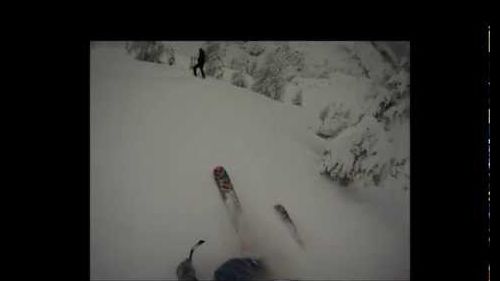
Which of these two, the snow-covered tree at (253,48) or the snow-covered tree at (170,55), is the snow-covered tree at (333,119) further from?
the snow-covered tree at (170,55)

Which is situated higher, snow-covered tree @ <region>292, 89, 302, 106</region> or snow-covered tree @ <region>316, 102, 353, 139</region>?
snow-covered tree @ <region>292, 89, 302, 106</region>

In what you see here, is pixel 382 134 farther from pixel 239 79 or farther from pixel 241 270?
pixel 241 270

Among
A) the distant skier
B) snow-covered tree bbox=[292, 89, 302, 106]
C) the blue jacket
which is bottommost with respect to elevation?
the blue jacket

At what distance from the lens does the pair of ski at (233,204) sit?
234cm

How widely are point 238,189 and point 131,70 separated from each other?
2.36 feet

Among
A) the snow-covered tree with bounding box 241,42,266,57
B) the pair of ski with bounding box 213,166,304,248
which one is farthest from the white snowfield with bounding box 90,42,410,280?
the snow-covered tree with bounding box 241,42,266,57

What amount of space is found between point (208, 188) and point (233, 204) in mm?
133

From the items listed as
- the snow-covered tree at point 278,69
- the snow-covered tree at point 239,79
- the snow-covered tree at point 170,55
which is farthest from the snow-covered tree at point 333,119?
the snow-covered tree at point 170,55

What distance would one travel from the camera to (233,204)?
7.70 feet

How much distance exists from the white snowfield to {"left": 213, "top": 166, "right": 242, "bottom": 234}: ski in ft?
0.08

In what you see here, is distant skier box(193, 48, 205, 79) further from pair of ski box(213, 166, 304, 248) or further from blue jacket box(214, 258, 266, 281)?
blue jacket box(214, 258, 266, 281)

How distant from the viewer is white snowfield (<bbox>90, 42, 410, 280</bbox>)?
7.70 ft

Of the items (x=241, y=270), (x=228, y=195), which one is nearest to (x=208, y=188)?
(x=228, y=195)

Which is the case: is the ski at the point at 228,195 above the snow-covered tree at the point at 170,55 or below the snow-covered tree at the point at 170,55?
below
